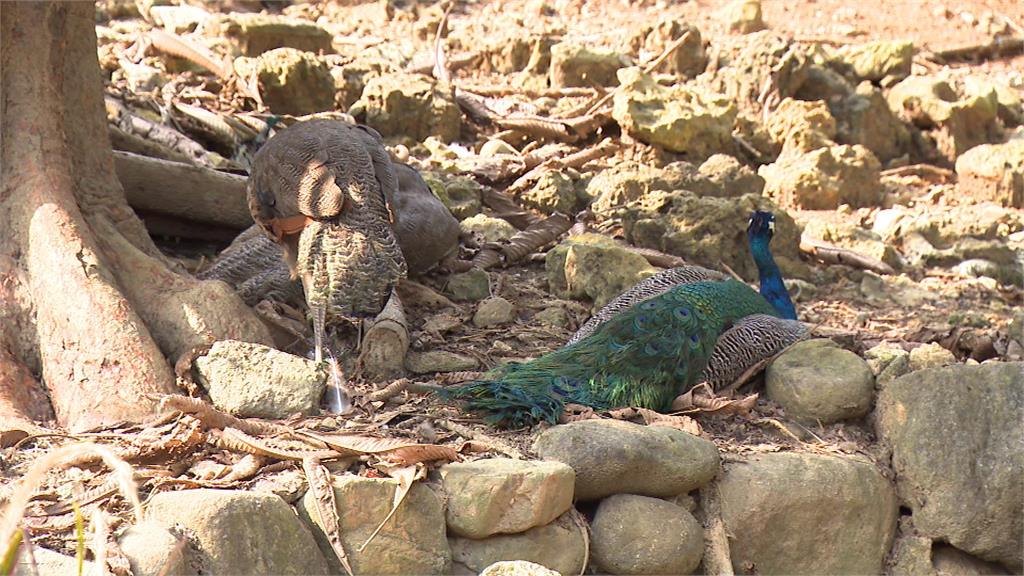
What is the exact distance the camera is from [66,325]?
14.4 ft

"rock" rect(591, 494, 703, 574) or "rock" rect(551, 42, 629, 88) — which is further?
"rock" rect(551, 42, 629, 88)

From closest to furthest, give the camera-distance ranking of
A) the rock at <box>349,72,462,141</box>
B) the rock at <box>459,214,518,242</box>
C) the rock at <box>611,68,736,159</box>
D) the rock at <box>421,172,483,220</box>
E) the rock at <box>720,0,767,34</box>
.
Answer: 1. the rock at <box>459,214,518,242</box>
2. the rock at <box>421,172,483,220</box>
3. the rock at <box>349,72,462,141</box>
4. the rock at <box>611,68,736,159</box>
5. the rock at <box>720,0,767,34</box>

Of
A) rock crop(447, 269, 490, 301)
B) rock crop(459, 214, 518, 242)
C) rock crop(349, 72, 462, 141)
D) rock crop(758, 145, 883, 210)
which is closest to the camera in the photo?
rock crop(447, 269, 490, 301)

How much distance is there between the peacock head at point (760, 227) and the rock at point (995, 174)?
4.74m

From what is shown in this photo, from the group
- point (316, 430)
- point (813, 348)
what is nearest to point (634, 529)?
point (316, 430)

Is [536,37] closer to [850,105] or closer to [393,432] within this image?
[850,105]

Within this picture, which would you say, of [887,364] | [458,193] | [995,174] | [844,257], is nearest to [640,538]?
[887,364]

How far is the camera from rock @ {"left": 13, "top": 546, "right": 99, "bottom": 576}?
3121 millimetres

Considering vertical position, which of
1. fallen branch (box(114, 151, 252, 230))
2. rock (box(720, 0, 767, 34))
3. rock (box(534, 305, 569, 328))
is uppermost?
fallen branch (box(114, 151, 252, 230))

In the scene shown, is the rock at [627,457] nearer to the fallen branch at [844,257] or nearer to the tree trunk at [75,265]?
the tree trunk at [75,265]

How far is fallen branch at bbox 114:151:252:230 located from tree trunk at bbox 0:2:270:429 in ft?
2.85

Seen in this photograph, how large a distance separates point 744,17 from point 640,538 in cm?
966

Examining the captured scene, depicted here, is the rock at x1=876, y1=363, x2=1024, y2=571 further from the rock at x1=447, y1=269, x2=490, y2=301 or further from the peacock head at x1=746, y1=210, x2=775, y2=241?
the rock at x1=447, y1=269, x2=490, y2=301

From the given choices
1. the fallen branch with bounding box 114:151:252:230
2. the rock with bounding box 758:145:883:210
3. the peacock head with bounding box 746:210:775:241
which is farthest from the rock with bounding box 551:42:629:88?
the fallen branch with bounding box 114:151:252:230
